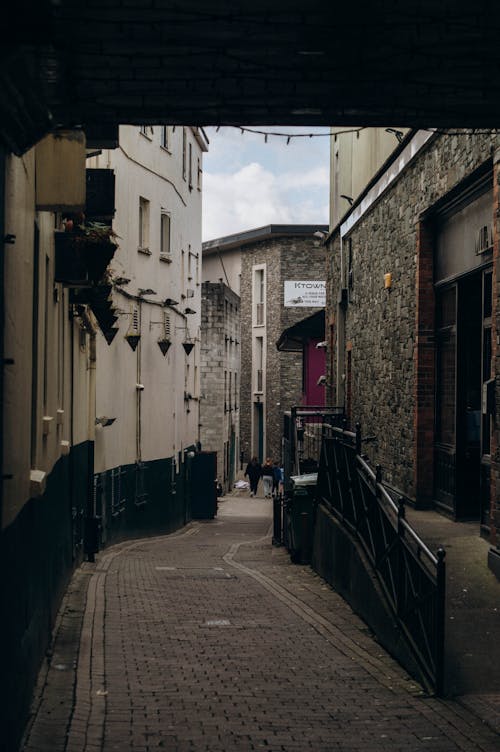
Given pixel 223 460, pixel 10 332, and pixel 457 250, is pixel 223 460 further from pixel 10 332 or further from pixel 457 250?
pixel 10 332

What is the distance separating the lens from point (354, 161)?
2144 cm

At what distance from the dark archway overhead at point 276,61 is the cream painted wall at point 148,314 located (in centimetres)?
1142

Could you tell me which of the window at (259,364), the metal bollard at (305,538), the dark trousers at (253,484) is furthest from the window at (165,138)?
the window at (259,364)

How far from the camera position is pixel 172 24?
7.30 metres

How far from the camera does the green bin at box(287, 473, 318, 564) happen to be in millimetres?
16109

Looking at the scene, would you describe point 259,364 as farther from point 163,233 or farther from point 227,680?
point 227,680

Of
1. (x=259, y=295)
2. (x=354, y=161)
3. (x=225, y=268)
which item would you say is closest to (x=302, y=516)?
(x=354, y=161)

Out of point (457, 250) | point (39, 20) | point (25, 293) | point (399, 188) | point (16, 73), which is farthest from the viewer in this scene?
point (399, 188)

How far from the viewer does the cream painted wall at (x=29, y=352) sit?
6125 millimetres

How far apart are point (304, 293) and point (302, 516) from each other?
32.6 meters

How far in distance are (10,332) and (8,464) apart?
2.50 feet

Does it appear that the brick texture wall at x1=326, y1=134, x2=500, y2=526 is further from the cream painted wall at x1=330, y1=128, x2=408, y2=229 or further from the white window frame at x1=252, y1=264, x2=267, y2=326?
the white window frame at x1=252, y1=264, x2=267, y2=326

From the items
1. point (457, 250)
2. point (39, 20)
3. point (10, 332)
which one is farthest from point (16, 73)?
point (457, 250)

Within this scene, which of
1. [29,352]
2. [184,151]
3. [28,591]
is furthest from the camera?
[184,151]
